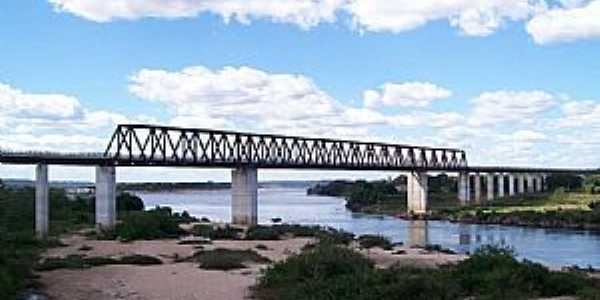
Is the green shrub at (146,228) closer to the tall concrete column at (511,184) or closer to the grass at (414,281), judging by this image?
the grass at (414,281)

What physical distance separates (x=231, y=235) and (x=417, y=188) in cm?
8565

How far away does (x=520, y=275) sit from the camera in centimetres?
2991

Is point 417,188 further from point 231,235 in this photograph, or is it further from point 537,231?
point 231,235

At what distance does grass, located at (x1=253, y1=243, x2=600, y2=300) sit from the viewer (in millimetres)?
26953

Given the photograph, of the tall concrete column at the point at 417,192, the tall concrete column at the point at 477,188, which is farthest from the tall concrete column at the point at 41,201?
the tall concrete column at the point at 477,188

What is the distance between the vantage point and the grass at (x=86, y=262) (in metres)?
40.5

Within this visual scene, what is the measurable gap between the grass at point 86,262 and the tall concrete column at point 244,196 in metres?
52.5

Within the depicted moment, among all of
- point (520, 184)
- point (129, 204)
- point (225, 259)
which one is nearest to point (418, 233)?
point (129, 204)

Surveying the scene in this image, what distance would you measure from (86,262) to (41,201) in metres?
29.7

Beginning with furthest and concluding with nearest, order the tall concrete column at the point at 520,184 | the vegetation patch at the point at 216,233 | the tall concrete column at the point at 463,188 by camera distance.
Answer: the tall concrete column at the point at 520,184 → the tall concrete column at the point at 463,188 → the vegetation patch at the point at 216,233

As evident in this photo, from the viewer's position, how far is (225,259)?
4397cm

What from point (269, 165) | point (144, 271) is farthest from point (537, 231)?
point (144, 271)

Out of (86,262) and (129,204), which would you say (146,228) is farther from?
(129,204)

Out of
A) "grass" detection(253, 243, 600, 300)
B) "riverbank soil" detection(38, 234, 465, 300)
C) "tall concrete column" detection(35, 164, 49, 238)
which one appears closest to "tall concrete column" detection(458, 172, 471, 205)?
"tall concrete column" detection(35, 164, 49, 238)
